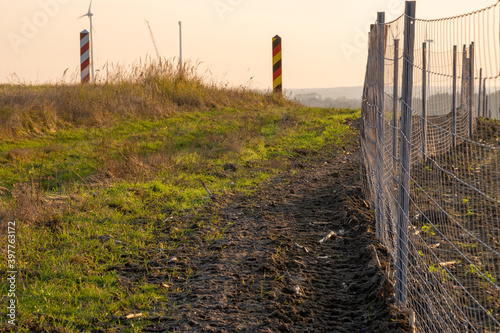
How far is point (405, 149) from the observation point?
10.8 ft

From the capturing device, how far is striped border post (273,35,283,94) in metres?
16.5

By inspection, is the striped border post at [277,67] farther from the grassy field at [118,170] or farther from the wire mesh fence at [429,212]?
the wire mesh fence at [429,212]

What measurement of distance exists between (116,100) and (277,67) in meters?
6.77

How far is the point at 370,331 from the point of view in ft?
10.7

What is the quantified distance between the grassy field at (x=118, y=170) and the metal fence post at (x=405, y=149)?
5.19 ft

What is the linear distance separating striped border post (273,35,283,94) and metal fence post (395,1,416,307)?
1316cm

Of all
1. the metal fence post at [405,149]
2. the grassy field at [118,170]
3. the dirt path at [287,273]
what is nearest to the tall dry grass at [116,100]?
the grassy field at [118,170]

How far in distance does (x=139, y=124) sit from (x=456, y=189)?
20.3 ft

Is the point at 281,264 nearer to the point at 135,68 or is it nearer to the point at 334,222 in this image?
the point at 334,222

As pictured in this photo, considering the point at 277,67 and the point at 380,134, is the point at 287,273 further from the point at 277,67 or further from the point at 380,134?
the point at 277,67

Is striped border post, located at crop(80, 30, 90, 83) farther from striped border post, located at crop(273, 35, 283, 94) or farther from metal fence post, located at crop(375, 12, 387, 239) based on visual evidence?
metal fence post, located at crop(375, 12, 387, 239)

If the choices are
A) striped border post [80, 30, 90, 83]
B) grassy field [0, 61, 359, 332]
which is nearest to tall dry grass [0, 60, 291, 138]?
grassy field [0, 61, 359, 332]

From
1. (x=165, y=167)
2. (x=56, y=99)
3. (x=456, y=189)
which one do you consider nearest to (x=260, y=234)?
(x=165, y=167)

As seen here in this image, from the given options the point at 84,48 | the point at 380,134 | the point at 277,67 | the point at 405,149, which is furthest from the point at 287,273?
the point at 84,48
